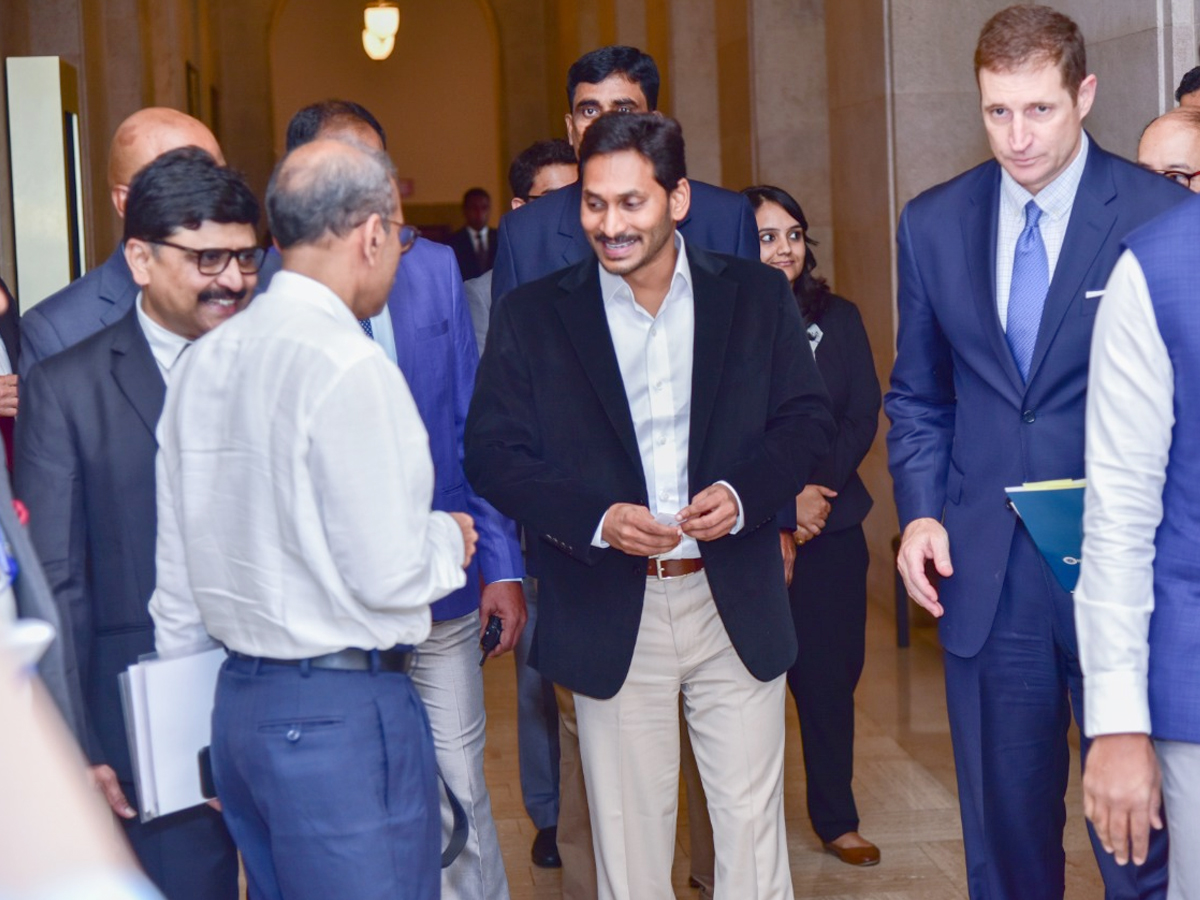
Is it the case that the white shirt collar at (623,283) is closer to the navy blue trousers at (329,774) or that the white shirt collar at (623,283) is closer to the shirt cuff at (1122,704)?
the navy blue trousers at (329,774)

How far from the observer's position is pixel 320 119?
3748 millimetres

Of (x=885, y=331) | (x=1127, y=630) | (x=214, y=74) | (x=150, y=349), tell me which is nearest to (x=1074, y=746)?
(x=885, y=331)

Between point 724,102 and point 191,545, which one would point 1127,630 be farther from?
point 724,102

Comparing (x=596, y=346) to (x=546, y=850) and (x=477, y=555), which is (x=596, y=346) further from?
(x=546, y=850)

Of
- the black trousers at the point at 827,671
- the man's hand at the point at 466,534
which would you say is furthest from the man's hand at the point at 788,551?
the man's hand at the point at 466,534

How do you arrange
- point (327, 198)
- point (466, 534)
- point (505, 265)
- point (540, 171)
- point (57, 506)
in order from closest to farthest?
point (327, 198) < point (466, 534) < point (57, 506) < point (505, 265) < point (540, 171)

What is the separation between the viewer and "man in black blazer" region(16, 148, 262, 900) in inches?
109

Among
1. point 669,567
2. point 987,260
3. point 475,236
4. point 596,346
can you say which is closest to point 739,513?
point 669,567

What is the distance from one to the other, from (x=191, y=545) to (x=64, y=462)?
1.54ft

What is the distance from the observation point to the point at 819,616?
4.60 meters

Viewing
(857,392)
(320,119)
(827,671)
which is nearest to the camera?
(320,119)

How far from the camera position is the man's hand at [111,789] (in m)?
2.76

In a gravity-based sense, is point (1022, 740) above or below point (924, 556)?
below

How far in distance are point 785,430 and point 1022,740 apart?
0.79 m
